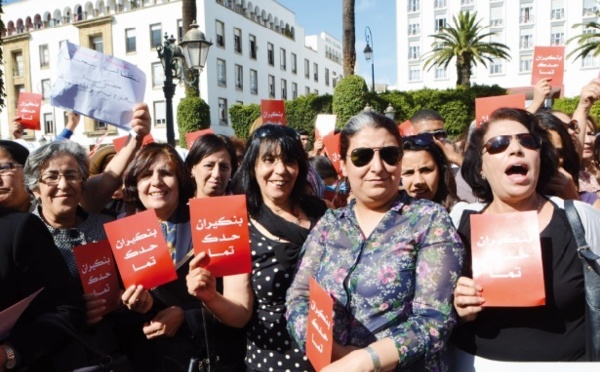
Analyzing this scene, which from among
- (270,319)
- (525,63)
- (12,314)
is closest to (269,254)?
(270,319)

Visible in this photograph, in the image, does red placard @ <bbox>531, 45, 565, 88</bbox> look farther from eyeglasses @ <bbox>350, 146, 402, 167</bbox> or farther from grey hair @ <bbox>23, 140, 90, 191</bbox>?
grey hair @ <bbox>23, 140, 90, 191</bbox>

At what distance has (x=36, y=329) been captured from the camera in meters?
2.04

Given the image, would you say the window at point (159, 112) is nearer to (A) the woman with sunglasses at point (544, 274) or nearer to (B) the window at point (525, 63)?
(A) the woman with sunglasses at point (544, 274)

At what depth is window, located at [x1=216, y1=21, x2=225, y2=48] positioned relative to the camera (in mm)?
38500

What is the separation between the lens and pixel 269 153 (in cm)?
269

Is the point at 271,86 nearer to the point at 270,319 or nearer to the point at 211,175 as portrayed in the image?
the point at 211,175

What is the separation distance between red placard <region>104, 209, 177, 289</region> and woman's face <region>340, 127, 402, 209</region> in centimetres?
97

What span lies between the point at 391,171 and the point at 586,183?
2.31 meters

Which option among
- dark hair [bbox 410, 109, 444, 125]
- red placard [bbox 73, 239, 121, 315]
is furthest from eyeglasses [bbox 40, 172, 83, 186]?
dark hair [bbox 410, 109, 444, 125]

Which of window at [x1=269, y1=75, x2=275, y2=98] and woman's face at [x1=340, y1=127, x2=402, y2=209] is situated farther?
window at [x1=269, y1=75, x2=275, y2=98]

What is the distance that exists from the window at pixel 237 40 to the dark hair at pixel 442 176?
129 ft

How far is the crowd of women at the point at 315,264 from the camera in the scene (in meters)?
1.86

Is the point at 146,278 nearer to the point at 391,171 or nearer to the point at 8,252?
the point at 8,252

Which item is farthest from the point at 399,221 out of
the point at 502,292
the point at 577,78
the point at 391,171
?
the point at 577,78
